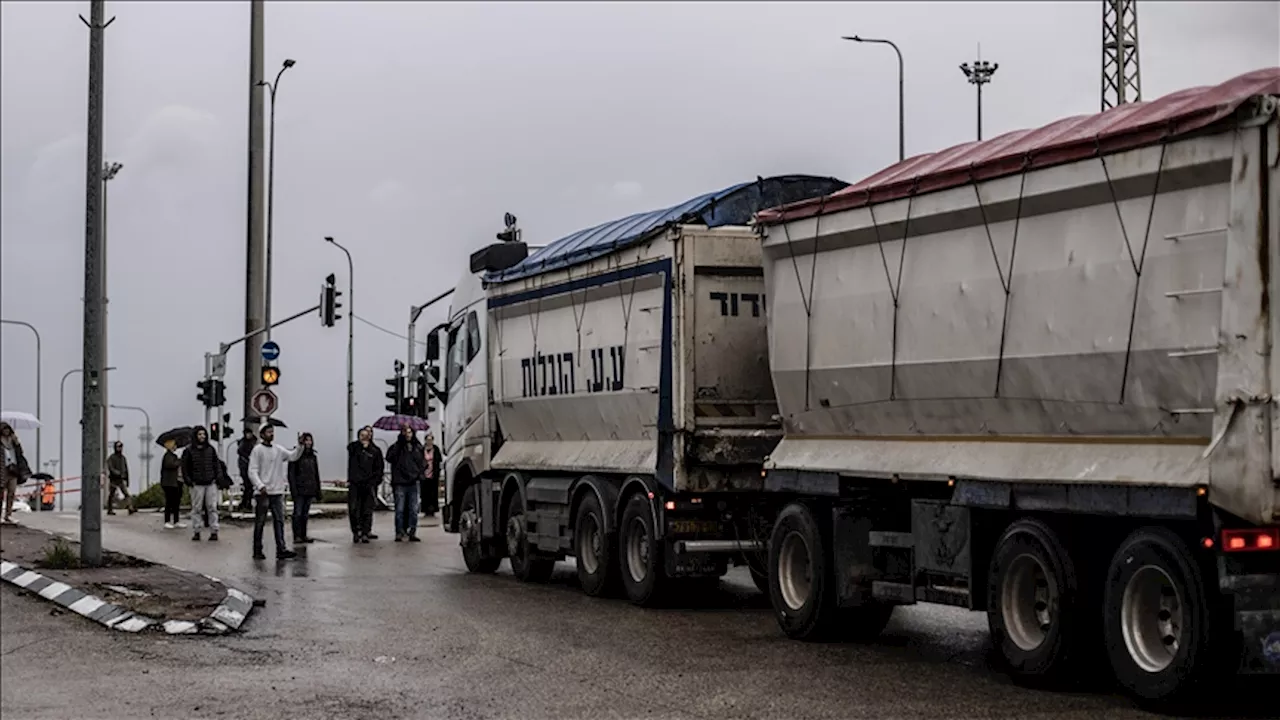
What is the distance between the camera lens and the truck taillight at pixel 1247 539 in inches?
389

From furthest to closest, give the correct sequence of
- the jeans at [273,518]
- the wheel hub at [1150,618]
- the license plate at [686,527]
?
the jeans at [273,518] → the license plate at [686,527] → the wheel hub at [1150,618]

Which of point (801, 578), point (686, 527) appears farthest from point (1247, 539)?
point (686, 527)

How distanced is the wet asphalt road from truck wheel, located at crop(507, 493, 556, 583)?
60.4 inches

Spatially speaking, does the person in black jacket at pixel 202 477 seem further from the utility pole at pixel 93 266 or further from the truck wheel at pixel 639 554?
the truck wheel at pixel 639 554

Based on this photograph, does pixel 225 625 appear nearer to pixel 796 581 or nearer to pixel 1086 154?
pixel 796 581

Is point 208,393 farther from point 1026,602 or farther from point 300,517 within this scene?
point 1026,602

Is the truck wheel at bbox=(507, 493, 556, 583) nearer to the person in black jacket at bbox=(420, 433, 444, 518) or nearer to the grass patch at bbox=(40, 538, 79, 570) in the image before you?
the grass patch at bbox=(40, 538, 79, 570)

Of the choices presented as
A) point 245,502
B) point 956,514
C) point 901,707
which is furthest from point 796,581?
point 245,502

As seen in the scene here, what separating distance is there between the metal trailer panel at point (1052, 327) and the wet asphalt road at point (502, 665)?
1354 mm

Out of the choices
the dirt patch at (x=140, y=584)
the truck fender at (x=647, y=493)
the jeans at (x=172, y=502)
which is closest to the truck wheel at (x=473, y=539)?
the dirt patch at (x=140, y=584)

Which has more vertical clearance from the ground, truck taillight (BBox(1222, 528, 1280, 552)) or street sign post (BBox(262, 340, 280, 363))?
street sign post (BBox(262, 340, 280, 363))

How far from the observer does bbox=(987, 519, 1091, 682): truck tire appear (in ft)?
37.0

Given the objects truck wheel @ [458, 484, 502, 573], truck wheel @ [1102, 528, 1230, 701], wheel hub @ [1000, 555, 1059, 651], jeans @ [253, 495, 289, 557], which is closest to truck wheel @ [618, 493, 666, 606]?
truck wheel @ [458, 484, 502, 573]

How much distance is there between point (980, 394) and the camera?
1235cm
